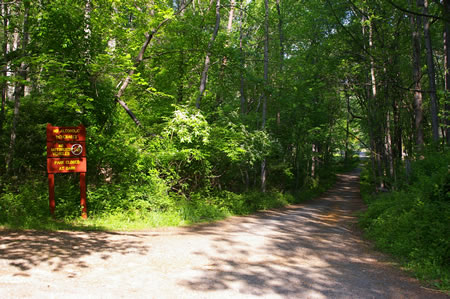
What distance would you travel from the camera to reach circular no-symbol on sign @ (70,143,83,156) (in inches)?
353

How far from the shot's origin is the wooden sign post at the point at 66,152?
28.4 feet

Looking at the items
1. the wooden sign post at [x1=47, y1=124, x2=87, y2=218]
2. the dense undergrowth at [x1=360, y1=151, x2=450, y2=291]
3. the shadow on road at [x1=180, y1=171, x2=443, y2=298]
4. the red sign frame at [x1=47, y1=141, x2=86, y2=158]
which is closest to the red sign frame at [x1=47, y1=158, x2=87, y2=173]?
the wooden sign post at [x1=47, y1=124, x2=87, y2=218]

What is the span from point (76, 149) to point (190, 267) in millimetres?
5536

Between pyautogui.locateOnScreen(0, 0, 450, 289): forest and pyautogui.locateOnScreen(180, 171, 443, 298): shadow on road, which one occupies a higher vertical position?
pyautogui.locateOnScreen(0, 0, 450, 289): forest

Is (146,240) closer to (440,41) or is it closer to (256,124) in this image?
(256,124)

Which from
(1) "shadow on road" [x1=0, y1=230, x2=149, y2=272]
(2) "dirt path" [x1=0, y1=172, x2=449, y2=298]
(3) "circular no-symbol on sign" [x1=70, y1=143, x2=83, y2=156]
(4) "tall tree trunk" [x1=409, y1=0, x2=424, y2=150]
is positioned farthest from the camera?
(4) "tall tree trunk" [x1=409, y1=0, x2=424, y2=150]

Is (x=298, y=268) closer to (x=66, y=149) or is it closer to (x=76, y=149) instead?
(x=76, y=149)

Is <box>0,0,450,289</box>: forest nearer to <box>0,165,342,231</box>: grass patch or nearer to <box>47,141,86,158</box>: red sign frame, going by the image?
<box>0,165,342,231</box>: grass patch

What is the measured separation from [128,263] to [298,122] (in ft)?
59.6

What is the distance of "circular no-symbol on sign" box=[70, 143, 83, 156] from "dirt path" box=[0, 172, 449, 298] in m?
2.59

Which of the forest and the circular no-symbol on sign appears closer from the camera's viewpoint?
the forest

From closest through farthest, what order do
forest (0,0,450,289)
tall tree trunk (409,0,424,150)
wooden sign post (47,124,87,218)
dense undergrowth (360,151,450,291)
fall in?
dense undergrowth (360,151,450,291)
forest (0,0,450,289)
wooden sign post (47,124,87,218)
tall tree trunk (409,0,424,150)

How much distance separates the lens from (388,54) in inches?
559

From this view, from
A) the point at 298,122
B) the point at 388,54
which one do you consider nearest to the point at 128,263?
the point at 388,54
